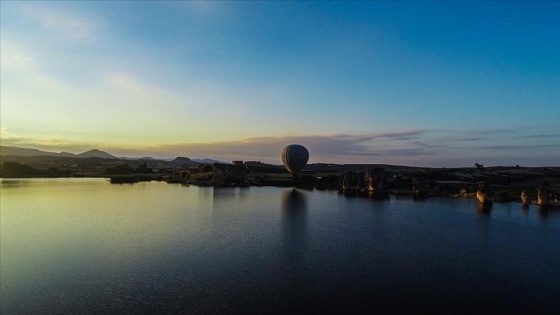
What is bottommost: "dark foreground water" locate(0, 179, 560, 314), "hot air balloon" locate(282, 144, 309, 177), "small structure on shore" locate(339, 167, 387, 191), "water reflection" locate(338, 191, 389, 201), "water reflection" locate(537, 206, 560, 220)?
"dark foreground water" locate(0, 179, 560, 314)

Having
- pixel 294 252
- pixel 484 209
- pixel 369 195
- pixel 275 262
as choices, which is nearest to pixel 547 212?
pixel 484 209

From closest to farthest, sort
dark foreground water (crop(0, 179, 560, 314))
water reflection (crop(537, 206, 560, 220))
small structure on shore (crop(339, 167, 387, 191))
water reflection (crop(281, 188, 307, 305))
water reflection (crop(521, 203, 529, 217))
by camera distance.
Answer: dark foreground water (crop(0, 179, 560, 314)), water reflection (crop(281, 188, 307, 305)), water reflection (crop(537, 206, 560, 220)), water reflection (crop(521, 203, 529, 217)), small structure on shore (crop(339, 167, 387, 191))

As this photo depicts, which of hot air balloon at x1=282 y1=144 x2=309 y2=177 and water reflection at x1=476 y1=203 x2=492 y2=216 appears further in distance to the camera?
hot air balloon at x1=282 y1=144 x2=309 y2=177

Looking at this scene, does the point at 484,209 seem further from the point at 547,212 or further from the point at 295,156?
the point at 295,156

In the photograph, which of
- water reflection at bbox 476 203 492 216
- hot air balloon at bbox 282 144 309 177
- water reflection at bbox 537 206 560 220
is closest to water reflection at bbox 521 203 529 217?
water reflection at bbox 537 206 560 220

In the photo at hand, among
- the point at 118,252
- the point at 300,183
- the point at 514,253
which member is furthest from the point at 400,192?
the point at 118,252

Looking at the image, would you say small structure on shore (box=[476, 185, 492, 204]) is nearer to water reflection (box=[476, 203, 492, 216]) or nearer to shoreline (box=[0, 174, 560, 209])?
shoreline (box=[0, 174, 560, 209])

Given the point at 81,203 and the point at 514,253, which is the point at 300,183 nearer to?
the point at 81,203

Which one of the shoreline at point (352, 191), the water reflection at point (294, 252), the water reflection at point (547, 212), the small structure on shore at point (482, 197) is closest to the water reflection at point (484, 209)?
the small structure on shore at point (482, 197)
